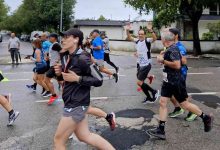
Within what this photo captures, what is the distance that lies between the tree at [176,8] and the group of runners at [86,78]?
1478cm

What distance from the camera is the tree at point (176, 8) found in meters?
23.7

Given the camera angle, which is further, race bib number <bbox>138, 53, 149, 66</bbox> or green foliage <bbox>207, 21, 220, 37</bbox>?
green foliage <bbox>207, 21, 220, 37</bbox>

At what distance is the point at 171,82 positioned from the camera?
6.25 meters

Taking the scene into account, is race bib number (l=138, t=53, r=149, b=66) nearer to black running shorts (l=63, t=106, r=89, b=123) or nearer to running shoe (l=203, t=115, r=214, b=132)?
running shoe (l=203, t=115, r=214, b=132)

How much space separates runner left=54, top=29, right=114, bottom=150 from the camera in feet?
14.4

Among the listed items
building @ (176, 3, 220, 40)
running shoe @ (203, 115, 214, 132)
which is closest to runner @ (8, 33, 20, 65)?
running shoe @ (203, 115, 214, 132)

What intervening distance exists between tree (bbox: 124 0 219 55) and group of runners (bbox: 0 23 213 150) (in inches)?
582

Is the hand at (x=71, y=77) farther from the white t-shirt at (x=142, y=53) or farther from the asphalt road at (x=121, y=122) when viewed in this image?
the white t-shirt at (x=142, y=53)

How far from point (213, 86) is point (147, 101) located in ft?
10.8

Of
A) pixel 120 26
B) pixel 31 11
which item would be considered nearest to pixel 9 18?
pixel 31 11

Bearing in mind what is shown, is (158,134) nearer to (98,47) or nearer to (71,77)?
(71,77)

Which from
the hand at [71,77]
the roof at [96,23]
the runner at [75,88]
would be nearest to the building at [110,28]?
the roof at [96,23]

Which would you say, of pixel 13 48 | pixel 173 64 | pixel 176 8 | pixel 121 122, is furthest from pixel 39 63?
pixel 176 8

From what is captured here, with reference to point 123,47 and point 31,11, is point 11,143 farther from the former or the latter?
point 31,11
